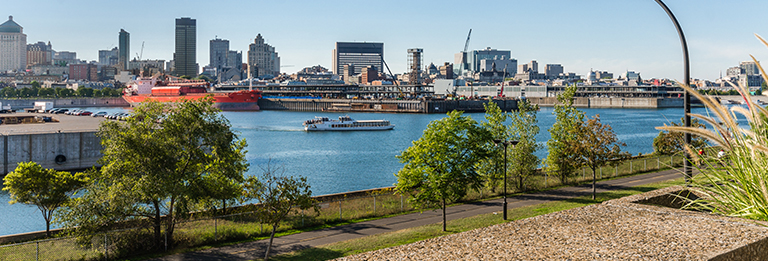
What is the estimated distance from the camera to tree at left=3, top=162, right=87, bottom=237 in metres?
25.2

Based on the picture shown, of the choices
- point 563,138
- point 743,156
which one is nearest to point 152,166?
point 743,156

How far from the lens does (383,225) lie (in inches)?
985

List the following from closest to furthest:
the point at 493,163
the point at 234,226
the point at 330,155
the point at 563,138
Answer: the point at 234,226 → the point at 493,163 → the point at 563,138 → the point at 330,155

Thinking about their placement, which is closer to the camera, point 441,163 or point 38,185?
point 441,163

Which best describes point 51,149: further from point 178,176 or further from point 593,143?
point 593,143

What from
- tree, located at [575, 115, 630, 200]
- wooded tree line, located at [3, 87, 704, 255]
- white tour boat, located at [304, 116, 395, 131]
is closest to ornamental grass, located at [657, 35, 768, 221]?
wooded tree line, located at [3, 87, 704, 255]

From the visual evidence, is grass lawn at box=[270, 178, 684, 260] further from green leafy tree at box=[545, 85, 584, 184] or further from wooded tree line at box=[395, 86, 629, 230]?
green leafy tree at box=[545, 85, 584, 184]

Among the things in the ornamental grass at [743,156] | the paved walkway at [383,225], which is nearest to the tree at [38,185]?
the paved walkway at [383,225]

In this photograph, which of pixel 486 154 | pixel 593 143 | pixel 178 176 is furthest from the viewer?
pixel 593 143

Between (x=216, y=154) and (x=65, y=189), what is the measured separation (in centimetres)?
903

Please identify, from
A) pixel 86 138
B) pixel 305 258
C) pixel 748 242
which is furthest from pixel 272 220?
pixel 86 138

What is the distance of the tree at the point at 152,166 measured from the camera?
65.7ft

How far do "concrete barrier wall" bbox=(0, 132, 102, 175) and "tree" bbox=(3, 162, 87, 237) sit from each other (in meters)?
26.7

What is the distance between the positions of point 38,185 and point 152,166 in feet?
27.4
